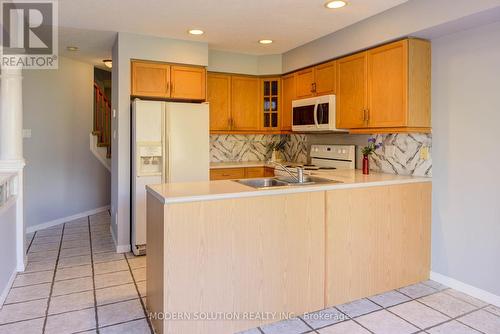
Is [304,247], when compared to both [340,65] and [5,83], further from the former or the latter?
[5,83]

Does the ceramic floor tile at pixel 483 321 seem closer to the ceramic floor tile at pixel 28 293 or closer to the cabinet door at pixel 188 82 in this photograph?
the ceramic floor tile at pixel 28 293

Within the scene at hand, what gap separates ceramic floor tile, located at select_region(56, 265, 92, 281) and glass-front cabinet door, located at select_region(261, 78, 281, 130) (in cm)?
275

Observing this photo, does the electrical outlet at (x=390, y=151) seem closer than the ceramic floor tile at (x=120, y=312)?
No

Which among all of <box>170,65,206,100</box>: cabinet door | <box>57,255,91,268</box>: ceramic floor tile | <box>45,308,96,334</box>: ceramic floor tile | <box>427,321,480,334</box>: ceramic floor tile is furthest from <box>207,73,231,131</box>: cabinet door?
<box>427,321,480,334</box>: ceramic floor tile

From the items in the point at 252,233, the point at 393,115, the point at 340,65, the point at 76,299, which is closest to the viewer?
the point at 252,233

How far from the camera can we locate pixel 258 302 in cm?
228

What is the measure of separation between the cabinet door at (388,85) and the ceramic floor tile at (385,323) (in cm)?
152

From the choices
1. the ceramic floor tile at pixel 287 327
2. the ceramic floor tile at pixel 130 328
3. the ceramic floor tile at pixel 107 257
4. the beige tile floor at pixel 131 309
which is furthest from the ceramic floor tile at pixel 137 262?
the ceramic floor tile at pixel 287 327

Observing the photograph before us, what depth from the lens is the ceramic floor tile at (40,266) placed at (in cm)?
327

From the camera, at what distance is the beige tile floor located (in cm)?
228

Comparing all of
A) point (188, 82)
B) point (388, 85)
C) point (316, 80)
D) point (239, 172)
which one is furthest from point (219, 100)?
point (388, 85)

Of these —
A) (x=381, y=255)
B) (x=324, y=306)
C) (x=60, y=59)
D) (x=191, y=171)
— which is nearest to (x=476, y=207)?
(x=381, y=255)

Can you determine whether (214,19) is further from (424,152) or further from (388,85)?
(424,152)

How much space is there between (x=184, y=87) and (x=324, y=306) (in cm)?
275
